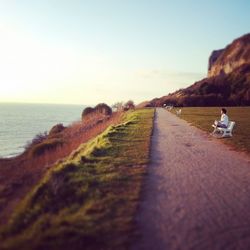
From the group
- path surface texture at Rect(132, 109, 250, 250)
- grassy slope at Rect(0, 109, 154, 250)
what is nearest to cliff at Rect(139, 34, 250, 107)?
path surface texture at Rect(132, 109, 250, 250)

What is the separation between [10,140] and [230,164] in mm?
34256

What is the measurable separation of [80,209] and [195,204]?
2.44 meters

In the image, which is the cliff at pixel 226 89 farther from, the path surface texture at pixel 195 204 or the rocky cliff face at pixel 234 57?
the path surface texture at pixel 195 204

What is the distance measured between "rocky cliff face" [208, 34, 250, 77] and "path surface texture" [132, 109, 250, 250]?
108m

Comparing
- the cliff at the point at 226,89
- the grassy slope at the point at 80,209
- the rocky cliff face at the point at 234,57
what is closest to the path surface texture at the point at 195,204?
the grassy slope at the point at 80,209

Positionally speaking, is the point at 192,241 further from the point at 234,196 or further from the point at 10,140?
the point at 10,140

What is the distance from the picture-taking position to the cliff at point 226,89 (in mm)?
79875

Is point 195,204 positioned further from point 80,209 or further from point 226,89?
point 226,89

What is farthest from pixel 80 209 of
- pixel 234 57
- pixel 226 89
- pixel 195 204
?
pixel 234 57

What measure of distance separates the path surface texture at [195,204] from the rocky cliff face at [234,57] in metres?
108

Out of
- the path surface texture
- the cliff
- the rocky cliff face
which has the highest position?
the rocky cliff face

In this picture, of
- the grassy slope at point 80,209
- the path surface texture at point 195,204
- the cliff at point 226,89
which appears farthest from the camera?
the cliff at point 226,89

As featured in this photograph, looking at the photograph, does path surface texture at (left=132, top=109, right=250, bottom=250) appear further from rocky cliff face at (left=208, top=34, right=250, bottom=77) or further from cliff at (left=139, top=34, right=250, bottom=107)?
rocky cliff face at (left=208, top=34, right=250, bottom=77)

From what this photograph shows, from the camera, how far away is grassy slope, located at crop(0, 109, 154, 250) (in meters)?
6.34
